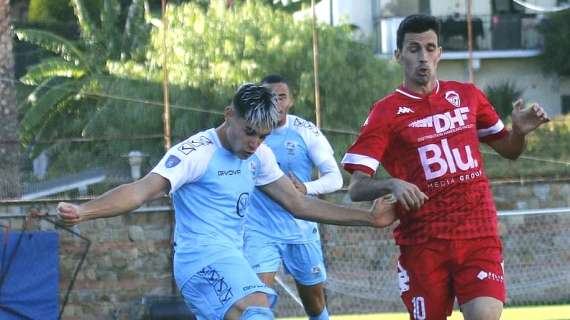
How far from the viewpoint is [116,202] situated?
648cm

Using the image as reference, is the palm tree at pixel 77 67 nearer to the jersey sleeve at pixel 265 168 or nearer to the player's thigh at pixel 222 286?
the jersey sleeve at pixel 265 168

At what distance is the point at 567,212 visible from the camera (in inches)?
636

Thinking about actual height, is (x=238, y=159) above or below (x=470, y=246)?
above

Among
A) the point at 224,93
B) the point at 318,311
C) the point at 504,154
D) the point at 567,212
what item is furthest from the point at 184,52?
the point at 504,154

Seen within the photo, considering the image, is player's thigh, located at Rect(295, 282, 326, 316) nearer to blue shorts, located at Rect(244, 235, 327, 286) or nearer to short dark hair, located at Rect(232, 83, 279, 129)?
blue shorts, located at Rect(244, 235, 327, 286)

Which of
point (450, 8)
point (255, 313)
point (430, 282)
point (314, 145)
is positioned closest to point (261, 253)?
point (314, 145)

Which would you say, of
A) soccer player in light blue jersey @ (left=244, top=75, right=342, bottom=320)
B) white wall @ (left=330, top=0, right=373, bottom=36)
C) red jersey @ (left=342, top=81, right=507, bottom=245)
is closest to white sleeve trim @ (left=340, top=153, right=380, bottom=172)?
red jersey @ (left=342, top=81, right=507, bottom=245)

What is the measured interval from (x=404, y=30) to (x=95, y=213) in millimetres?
2035

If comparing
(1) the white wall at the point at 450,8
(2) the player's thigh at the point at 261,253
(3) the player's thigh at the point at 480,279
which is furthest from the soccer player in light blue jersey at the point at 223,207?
(1) the white wall at the point at 450,8

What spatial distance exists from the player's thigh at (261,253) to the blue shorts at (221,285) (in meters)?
2.65

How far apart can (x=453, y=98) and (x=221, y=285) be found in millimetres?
1666

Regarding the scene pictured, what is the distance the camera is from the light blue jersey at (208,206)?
6.96 meters

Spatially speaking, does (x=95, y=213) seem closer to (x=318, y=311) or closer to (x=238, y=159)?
(x=238, y=159)

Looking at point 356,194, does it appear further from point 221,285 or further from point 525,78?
point 525,78
